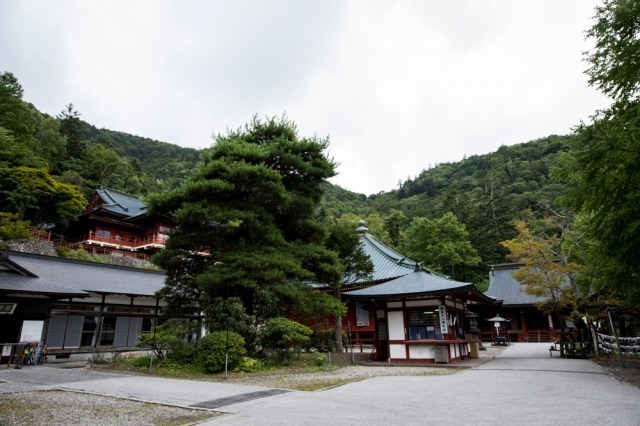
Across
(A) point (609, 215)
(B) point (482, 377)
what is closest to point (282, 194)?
(B) point (482, 377)

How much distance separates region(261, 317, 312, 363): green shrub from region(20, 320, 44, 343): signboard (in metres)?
8.47

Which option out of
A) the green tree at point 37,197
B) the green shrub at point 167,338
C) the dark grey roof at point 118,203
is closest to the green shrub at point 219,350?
the green shrub at point 167,338

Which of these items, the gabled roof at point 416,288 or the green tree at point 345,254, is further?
the green tree at point 345,254

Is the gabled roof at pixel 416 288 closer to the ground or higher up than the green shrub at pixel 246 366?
higher up

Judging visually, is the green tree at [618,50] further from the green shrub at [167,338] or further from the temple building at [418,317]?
the green shrub at [167,338]

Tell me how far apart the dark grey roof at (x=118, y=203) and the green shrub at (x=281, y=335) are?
2544 centimetres

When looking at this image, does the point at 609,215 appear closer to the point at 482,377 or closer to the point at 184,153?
the point at 482,377

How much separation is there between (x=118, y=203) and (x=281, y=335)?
29082 millimetres

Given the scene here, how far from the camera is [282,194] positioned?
42.3 ft

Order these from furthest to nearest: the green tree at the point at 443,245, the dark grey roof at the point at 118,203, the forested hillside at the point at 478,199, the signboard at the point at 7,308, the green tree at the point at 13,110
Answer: the forested hillside at the point at 478,199 < the green tree at the point at 443,245 < the dark grey roof at the point at 118,203 < the green tree at the point at 13,110 < the signboard at the point at 7,308

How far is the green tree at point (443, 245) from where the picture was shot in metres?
35.0

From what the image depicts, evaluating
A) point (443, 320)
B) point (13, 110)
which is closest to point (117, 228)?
point (13, 110)

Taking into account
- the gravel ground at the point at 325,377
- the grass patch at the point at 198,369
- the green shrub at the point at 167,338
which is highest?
the green shrub at the point at 167,338

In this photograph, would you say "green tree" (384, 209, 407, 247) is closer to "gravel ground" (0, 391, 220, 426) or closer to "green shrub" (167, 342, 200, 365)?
"green shrub" (167, 342, 200, 365)
